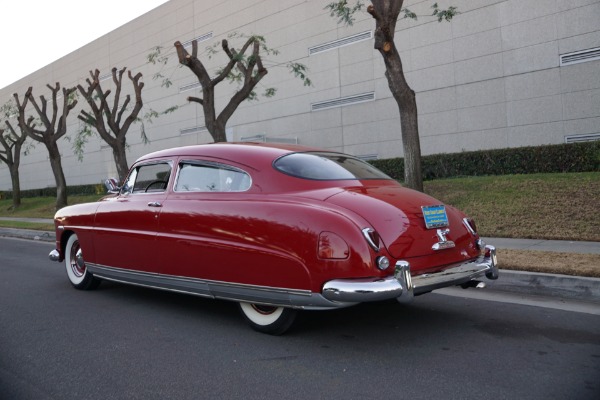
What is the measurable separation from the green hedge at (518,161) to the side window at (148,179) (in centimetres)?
1112

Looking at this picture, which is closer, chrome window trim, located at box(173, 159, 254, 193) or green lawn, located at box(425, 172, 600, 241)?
chrome window trim, located at box(173, 159, 254, 193)

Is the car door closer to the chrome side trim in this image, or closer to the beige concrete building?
the chrome side trim

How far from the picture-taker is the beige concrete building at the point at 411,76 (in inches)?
641

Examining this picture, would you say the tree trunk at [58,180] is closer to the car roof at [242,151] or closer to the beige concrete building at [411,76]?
the beige concrete building at [411,76]

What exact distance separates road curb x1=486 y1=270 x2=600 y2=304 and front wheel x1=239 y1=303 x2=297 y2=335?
3051 mm

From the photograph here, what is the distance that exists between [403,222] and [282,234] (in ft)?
3.15

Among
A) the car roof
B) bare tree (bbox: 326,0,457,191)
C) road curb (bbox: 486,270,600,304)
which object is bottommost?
road curb (bbox: 486,270,600,304)

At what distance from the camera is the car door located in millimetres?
5426

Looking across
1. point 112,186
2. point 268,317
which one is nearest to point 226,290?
point 268,317

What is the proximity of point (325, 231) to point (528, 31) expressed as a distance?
51.1 feet

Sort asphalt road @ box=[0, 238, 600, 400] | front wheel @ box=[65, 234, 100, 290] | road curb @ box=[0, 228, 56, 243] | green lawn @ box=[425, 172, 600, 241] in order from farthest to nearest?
road curb @ box=[0, 228, 56, 243], green lawn @ box=[425, 172, 600, 241], front wheel @ box=[65, 234, 100, 290], asphalt road @ box=[0, 238, 600, 400]

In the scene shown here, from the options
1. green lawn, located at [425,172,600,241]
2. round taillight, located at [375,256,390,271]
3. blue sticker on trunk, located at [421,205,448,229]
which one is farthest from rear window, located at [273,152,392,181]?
green lawn, located at [425,172,600,241]

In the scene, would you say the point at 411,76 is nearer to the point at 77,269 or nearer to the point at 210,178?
the point at 77,269

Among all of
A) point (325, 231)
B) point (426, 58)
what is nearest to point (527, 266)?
point (325, 231)
